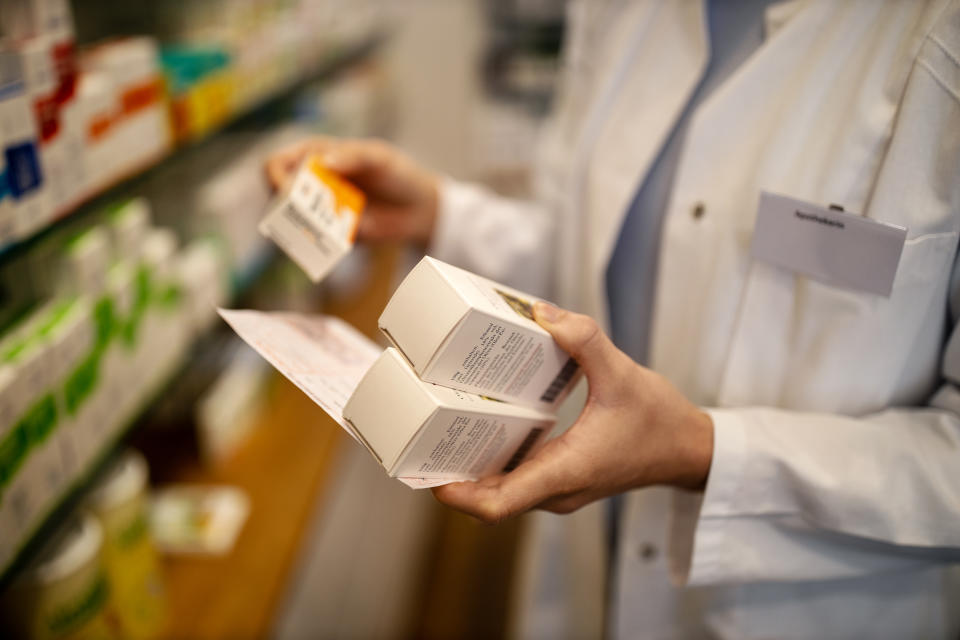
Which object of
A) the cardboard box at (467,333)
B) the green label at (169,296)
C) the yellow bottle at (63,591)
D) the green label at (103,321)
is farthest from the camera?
the green label at (169,296)

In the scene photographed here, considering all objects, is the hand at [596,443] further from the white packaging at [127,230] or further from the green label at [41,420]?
the white packaging at [127,230]

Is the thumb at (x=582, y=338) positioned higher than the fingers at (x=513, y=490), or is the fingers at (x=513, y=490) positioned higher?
the thumb at (x=582, y=338)

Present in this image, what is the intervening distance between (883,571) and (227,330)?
1173 mm

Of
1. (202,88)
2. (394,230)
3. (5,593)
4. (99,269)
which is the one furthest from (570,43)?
(5,593)

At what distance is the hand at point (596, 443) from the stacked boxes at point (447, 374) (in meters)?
0.03

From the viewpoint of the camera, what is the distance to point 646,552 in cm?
96

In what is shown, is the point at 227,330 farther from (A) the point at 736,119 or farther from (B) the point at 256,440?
(A) the point at 736,119

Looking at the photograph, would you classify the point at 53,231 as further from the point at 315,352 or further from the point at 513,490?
the point at 513,490

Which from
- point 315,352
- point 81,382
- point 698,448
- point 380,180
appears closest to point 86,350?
point 81,382

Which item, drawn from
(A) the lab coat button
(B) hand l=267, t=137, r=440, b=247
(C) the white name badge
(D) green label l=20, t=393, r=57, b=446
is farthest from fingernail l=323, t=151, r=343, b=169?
(A) the lab coat button

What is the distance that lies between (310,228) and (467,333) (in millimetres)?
312

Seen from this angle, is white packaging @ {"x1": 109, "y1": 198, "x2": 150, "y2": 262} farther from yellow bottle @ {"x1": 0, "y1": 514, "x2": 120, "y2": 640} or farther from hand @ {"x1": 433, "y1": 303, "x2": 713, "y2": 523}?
hand @ {"x1": 433, "y1": 303, "x2": 713, "y2": 523}

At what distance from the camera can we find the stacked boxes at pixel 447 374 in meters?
0.55

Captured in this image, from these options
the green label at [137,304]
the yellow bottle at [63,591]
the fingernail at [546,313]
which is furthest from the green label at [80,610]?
the fingernail at [546,313]
